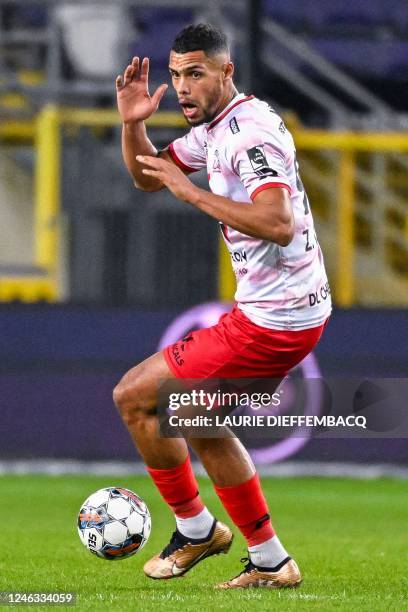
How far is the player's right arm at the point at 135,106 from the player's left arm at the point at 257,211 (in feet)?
2.20

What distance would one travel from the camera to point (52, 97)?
13453 mm

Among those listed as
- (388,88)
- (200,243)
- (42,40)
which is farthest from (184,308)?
(388,88)

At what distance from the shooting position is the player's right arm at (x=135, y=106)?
563 centimetres

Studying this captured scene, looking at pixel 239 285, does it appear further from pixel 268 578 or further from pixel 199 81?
pixel 268 578

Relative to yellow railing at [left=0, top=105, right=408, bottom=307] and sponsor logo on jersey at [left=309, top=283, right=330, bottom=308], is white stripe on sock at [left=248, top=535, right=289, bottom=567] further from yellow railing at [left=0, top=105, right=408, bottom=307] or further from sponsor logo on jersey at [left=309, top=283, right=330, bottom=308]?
yellow railing at [left=0, top=105, right=408, bottom=307]

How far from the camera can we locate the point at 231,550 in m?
7.10

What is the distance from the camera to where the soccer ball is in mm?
5609

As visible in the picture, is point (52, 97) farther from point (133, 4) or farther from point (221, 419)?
point (221, 419)

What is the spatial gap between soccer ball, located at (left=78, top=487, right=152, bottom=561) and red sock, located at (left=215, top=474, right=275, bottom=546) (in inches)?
15.7

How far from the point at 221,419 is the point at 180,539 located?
23.4 inches

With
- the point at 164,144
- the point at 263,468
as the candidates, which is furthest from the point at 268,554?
the point at 164,144

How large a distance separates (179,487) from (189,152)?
1402mm

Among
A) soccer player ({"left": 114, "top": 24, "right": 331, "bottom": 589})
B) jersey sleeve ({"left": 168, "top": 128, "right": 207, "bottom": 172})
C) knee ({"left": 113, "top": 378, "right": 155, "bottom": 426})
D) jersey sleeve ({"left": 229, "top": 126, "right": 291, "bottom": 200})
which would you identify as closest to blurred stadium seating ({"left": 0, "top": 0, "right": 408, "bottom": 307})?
jersey sleeve ({"left": 168, "top": 128, "right": 207, "bottom": 172})

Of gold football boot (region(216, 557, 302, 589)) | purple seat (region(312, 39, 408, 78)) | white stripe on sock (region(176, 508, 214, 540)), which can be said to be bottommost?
gold football boot (region(216, 557, 302, 589))
